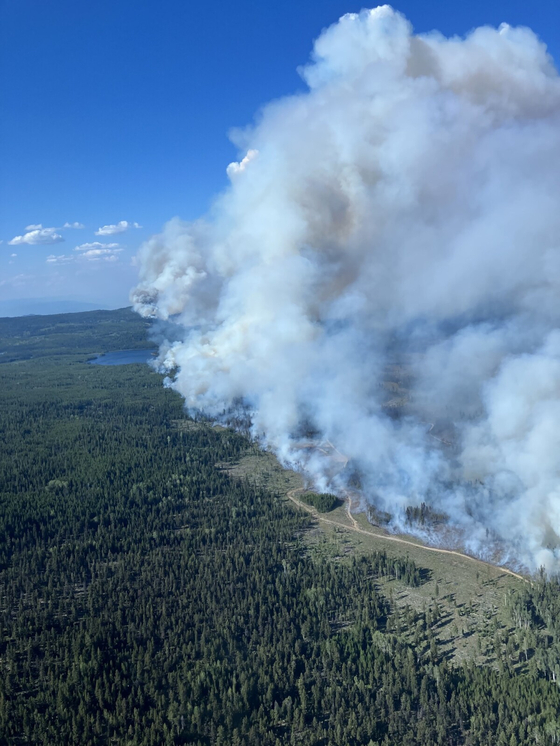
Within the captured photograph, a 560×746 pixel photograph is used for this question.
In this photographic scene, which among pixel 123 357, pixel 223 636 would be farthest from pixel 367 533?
pixel 123 357

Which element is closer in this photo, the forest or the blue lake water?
the forest

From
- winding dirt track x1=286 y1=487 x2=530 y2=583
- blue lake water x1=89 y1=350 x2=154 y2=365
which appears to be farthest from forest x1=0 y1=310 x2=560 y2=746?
blue lake water x1=89 y1=350 x2=154 y2=365

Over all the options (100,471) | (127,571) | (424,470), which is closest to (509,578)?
(424,470)

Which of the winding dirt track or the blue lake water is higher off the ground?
the blue lake water

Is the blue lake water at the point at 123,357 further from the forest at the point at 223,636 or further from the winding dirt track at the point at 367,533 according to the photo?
the winding dirt track at the point at 367,533

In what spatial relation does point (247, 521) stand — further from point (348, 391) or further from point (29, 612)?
point (348, 391)

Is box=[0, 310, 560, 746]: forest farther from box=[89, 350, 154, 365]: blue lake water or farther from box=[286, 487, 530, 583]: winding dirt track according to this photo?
box=[89, 350, 154, 365]: blue lake water

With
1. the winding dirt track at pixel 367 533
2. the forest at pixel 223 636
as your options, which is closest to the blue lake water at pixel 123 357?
the forest at pixel 223 636
